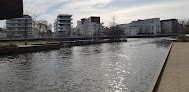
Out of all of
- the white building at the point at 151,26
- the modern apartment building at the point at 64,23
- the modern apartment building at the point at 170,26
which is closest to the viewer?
→ the modern apartment building at the point at 64,23

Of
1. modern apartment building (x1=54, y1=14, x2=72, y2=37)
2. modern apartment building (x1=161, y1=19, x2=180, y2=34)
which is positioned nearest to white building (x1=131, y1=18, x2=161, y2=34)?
modern apartment building (x1=161, y1=19, x2=180, y2=34)

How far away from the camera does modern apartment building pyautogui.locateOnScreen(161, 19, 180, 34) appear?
531 feet

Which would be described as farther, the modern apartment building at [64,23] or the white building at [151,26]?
the white building at [151,26]

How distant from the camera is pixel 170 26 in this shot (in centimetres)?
17100

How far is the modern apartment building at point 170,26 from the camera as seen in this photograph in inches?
6367

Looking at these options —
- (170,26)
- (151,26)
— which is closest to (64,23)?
(151,26)

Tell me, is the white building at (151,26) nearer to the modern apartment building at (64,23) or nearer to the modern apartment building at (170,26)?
the modern apartment building at (170,26)

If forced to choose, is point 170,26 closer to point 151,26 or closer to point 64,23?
point 151,26

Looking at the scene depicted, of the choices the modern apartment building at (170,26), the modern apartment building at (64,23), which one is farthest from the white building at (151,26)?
the modern apartment building at (64,23)

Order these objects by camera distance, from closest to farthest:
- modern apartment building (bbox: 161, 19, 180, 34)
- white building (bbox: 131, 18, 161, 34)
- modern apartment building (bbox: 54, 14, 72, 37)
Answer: modern apartment building (bbox: 54, 14, 72, 37)
modern apartment building (bbox: 161, 19, 180, 34)
white building (bbox: 131, 18, 161, 34)

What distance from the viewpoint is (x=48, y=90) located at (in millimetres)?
9859

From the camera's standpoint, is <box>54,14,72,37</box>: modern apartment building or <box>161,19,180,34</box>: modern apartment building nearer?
<box>54,14,72,37</box>: modern apartment building

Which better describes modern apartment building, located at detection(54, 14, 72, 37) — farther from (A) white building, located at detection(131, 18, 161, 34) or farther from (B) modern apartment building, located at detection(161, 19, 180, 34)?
(B) modern apartment building, located at detection(161, 19, 180, 34)

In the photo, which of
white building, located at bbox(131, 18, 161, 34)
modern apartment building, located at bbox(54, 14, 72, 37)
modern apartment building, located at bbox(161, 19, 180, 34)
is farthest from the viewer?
white building, located at bbox(131, 18, 161, 34)
